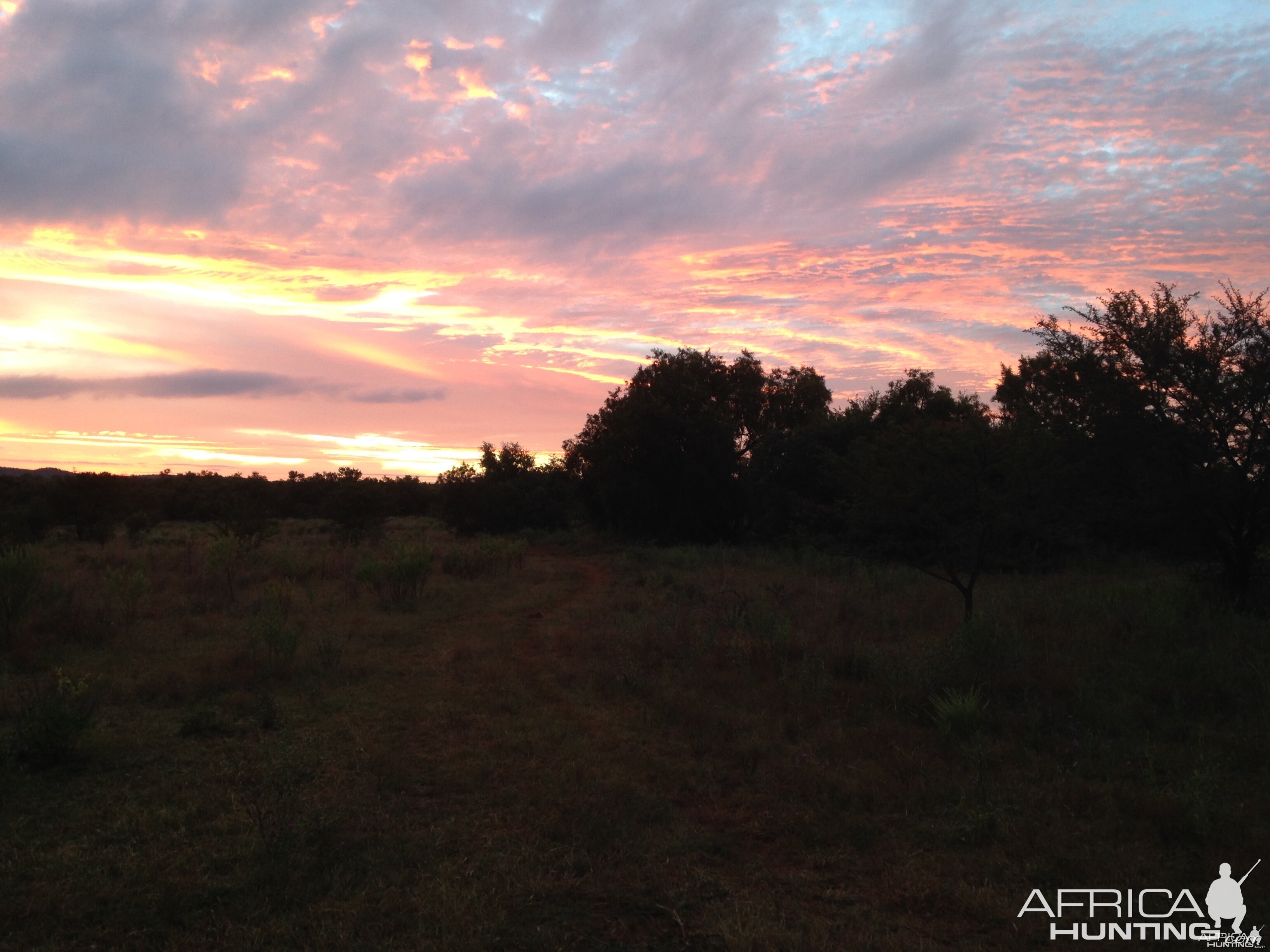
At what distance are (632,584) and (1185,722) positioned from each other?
537 inches

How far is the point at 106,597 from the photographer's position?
13.9m

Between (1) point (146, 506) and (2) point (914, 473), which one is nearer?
(2) point (914, 473)

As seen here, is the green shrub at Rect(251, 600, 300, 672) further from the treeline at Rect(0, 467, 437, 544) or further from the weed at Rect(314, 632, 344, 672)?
the treeline at Rect(0, 467, 437, 544)

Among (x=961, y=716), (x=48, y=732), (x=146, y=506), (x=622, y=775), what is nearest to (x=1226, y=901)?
(x=961, y=716)

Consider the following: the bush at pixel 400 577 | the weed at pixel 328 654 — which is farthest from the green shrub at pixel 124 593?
the bush at pixel 400 577

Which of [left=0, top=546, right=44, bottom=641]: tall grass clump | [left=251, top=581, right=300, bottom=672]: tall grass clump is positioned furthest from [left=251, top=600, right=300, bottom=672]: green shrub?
[left=0, top=546, right=44, bottom=641]: tall grass clump

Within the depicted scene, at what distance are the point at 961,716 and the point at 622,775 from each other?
11.0 feet

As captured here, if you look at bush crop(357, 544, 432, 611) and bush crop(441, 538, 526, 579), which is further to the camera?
bush crop(441, 538, 526, 579)

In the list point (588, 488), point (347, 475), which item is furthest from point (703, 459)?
point (347, 475)

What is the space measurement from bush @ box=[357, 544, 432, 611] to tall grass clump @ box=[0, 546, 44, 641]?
5857 millimetres

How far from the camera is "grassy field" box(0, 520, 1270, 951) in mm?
4332

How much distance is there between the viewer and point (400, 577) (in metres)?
16.2

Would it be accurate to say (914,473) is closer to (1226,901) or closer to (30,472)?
(1226,901)

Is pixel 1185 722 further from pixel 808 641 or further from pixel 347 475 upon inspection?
pixel 347 475
